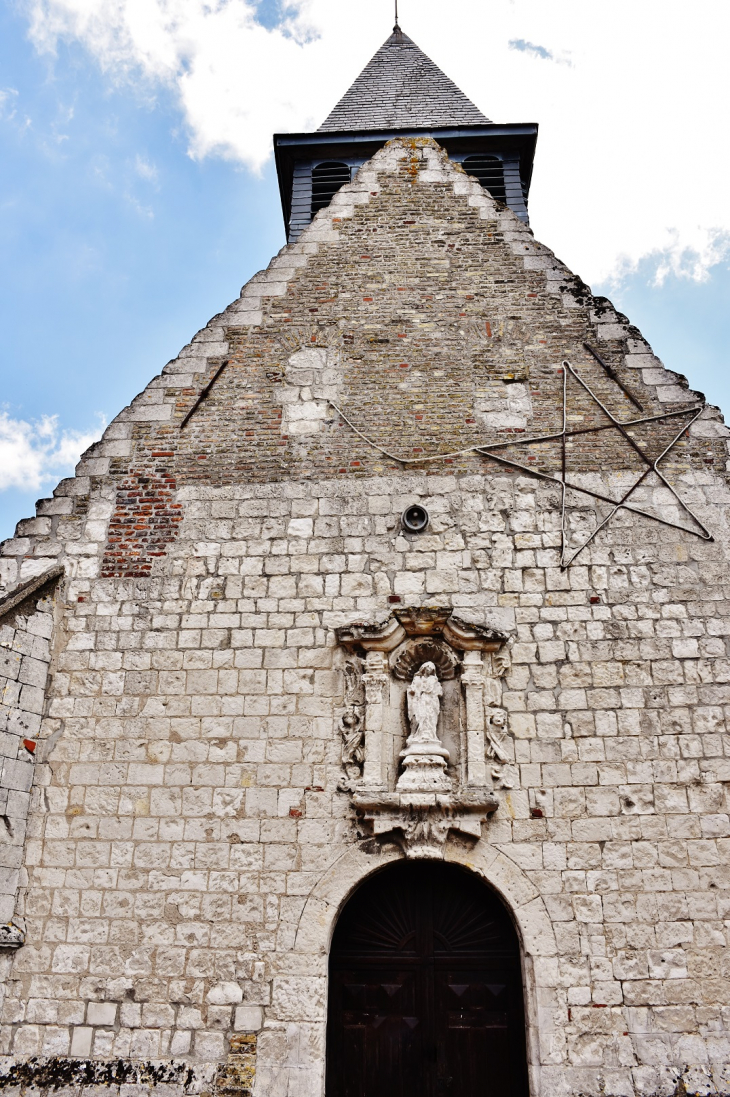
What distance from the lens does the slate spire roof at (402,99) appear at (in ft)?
38.5

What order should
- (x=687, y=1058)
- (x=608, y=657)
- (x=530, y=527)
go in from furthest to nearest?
1. (x=530, y=527)
2. (x=608, y=657)
3. (x=687, y=1058)

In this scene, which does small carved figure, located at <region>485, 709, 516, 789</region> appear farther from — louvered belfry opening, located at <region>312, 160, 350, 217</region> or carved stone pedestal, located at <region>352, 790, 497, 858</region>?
louvered belfry opening, located at <region>312, 160, 350, 217</region>

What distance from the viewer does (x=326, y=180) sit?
11648mm

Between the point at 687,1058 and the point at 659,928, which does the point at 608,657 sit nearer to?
the point at 659,928

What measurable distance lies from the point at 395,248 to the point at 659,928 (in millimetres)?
5652

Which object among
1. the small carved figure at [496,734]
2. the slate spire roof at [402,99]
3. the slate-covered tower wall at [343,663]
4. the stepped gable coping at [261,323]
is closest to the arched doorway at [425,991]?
the slate-covered tower wall at [343,663]

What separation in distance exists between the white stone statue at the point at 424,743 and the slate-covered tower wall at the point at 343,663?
0.63 ft

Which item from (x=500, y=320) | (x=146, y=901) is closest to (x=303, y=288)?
(x=500, y=320)

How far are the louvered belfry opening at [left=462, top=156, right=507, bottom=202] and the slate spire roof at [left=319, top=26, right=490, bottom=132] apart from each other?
1.46 feet

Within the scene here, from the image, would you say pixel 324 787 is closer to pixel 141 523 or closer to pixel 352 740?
pixel 352 740

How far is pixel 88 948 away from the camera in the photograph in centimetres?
575

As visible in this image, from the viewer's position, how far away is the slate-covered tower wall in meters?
5.53

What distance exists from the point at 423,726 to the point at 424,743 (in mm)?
114

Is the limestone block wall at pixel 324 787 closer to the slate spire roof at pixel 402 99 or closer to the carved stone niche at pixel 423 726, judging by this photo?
the carved stone niche at pixel 423 726
